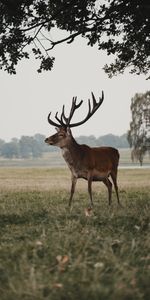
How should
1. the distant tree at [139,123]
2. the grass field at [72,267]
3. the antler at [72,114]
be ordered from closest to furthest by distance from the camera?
the grass field at [72,267], the antler at [72,114], the distant tree at [139,123]

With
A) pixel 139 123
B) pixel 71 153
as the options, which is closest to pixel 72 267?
pixel 71 153

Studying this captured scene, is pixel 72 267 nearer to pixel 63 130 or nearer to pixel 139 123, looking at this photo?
pixel 63 130

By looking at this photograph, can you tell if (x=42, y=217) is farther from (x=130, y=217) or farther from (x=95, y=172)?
(x=95, y=172)

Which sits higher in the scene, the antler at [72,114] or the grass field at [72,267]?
the antler at [72,114]

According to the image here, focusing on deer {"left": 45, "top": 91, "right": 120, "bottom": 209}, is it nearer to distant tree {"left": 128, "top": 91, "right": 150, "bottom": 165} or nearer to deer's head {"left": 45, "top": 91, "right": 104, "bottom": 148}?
deer's head {"left": 45, "top": 91, "right": 104, "bottom": 148}

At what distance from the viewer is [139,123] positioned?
194 feet

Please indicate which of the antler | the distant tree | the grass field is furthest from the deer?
the distant tree

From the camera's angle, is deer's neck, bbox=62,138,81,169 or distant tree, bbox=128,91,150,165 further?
distant tree, bbox=128,91,150,165

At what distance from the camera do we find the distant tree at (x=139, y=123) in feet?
188

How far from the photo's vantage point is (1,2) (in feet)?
47.3

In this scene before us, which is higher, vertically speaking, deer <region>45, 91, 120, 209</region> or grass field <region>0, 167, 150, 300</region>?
deer <region>45, 91, 120, 209</region>

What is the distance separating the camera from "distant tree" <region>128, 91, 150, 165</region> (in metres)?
57.2

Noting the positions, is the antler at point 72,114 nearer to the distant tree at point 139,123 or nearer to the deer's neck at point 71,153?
the deer's neck at point 71,153

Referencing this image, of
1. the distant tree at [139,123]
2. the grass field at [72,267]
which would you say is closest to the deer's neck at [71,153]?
the grass field at [72,267]
